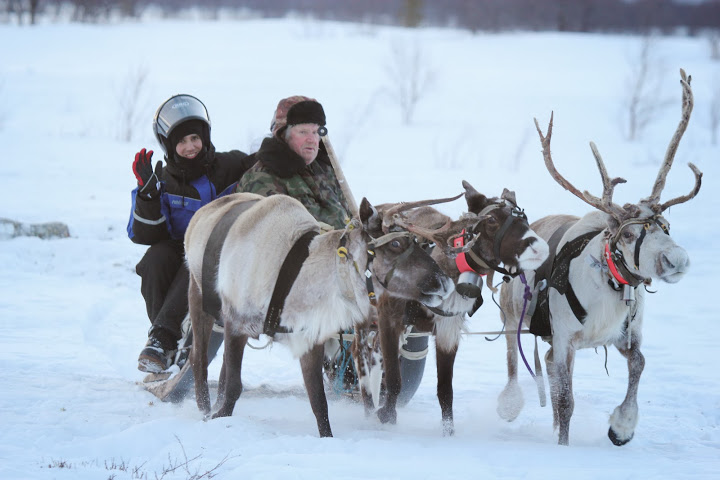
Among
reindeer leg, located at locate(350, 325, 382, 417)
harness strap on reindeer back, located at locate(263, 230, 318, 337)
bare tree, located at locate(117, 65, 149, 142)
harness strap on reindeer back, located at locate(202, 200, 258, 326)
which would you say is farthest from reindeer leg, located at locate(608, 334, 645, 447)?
bare tree, located at locate(117, 65, 149, 142)

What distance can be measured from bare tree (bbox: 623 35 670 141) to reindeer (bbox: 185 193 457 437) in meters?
21.4

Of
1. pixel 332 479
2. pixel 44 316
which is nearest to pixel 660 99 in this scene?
pixel 44 316

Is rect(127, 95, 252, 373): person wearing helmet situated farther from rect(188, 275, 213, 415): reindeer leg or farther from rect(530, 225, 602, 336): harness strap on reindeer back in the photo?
rect(530, 225, 602, 336): harness strap on reindeer back

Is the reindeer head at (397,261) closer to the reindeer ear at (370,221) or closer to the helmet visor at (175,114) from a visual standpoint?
the reindeer ear at (370,221)

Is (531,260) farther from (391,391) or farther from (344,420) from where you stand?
(344,420)

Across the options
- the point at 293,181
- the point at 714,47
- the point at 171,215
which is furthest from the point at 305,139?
the point at 714,47

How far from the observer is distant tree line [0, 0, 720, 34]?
43.7m

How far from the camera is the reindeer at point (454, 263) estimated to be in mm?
4668

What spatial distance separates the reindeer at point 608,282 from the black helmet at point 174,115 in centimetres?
263

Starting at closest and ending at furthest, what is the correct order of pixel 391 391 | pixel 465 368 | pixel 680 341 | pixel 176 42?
pixel 391 391 < pixel 465 368 < pixel 680 341 < pixel 176 42

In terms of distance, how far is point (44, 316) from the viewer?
797 cm

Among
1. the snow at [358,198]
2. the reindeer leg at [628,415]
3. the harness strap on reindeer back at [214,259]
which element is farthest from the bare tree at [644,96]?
the harness strap on reindeer back at [214,259]

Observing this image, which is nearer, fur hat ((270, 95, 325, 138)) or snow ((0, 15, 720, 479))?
snow ((0, 15, 720, 479))

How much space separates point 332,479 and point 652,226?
7.97 ft
